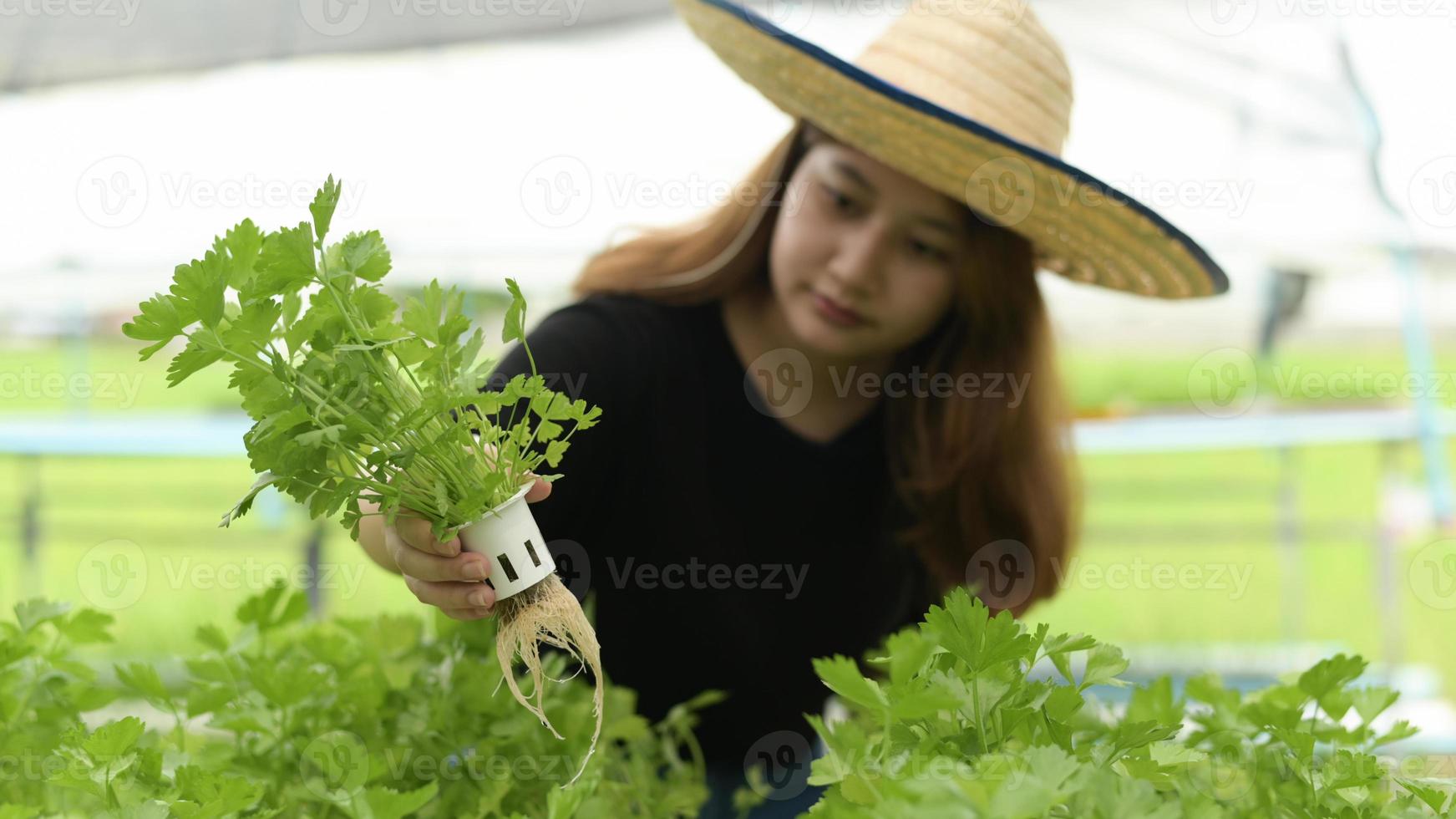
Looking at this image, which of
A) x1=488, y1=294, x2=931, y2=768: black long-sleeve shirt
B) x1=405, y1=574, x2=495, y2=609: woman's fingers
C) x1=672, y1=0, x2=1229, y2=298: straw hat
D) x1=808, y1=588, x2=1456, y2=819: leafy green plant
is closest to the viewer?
x1=808, y1=588, x2=1456, y2=819: leafy green plant

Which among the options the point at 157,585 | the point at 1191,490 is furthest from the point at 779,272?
the point at 1191,490

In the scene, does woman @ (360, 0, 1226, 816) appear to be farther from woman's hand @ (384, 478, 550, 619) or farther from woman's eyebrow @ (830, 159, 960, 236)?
woman's hand @ (384, 478, 550, 619)

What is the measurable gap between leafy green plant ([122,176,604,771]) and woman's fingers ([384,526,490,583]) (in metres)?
0.01

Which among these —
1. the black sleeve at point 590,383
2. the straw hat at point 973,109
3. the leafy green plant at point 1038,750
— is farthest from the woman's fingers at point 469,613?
the straw hat at point 973,109

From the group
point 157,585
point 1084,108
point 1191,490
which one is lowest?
point 157,585

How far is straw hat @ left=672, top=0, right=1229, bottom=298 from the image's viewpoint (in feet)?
2.23

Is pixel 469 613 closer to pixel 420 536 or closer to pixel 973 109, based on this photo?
pixel 420 536

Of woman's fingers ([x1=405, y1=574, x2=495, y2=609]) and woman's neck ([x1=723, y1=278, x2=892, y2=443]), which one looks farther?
woman's neck ([x1=723, y1=278, x2=892, y2=443])

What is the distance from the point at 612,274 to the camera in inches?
34.8

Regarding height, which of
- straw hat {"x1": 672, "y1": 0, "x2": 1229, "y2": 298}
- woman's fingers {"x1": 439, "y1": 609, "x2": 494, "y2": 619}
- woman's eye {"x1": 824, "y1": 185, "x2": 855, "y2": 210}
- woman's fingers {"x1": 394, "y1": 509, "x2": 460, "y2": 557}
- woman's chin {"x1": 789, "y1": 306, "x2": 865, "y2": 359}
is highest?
straw hat {"x1": 672, "y1": 0, "x2": 1229, "y2": 298}

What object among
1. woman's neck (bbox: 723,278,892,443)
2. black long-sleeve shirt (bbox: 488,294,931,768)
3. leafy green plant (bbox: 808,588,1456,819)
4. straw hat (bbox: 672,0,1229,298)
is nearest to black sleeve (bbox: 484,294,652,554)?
black long-sleeve shirt (bbox: 488,294,931,768)

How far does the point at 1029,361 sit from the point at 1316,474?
15.8 ft

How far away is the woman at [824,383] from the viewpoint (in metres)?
0.74

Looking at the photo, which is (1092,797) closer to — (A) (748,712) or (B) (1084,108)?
(A) (748,712)
